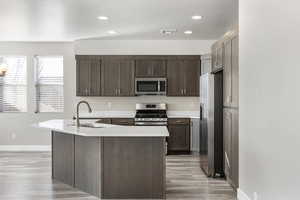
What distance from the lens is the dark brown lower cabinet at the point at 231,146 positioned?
4.18 m

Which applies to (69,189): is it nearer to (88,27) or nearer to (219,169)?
(219,169)

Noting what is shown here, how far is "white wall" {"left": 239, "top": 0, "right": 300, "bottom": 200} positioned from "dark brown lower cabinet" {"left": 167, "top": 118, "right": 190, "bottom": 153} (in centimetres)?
339

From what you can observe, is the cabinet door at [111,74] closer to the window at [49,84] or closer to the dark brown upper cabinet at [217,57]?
the window at [49,84]

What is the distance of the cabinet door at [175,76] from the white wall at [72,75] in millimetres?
372

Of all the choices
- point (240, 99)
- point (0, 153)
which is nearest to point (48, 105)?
point (0, 153)

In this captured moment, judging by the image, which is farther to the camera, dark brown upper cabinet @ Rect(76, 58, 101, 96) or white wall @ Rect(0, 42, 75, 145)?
white wall @ Rect(0, 42, 75, 145)

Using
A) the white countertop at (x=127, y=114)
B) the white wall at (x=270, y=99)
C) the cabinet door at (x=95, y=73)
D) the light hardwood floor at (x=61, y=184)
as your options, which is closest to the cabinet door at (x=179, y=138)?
the white countertop at (x=127, y=114)

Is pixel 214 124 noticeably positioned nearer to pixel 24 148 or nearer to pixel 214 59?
pixel 214 59

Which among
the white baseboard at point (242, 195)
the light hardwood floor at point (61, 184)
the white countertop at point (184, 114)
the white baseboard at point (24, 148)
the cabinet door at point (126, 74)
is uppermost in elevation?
the cabinet door at point (126, 74)

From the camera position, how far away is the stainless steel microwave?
7363mm

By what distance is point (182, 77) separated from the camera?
740cm

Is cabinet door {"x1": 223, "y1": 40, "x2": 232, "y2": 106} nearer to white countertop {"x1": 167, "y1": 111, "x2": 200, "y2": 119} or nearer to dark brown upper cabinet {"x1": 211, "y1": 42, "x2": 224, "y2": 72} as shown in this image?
dark brown upper cabinet {"x1": 211, "y1": 42, "x2": 224, "y2": 72}

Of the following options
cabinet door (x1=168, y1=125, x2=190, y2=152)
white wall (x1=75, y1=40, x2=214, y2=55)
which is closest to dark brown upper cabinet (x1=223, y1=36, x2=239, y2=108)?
Result: cabinet door (x1=168, y1=125, x2=190, y2=152)

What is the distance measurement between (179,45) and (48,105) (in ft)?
11.7
